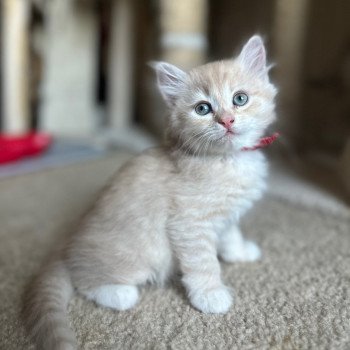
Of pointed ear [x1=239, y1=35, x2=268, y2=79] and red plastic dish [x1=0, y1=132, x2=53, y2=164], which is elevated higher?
pointed ear [x1=239, y1=35, x2=268, y2=79]

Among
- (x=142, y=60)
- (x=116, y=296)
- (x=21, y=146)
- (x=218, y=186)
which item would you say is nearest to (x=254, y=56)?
(x=218, y=186)

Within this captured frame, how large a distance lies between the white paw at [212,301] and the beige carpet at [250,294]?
15mm

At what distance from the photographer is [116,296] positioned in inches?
34.4

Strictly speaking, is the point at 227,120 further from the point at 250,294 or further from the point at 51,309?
the point at 51,309

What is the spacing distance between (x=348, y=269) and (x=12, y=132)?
2.07 m

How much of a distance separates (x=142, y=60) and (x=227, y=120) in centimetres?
205

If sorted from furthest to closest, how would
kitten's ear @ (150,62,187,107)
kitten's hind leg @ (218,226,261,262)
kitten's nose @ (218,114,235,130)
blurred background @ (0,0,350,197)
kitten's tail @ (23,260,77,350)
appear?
blurred background @ (0,0,350,197) < kitten's hind leg @ (218,226,261,262) < kitten's ear @ (150,62,187,107) < kitten's nose @ (218,114,235,130) < kitten's tail @ (23,260,77,350)

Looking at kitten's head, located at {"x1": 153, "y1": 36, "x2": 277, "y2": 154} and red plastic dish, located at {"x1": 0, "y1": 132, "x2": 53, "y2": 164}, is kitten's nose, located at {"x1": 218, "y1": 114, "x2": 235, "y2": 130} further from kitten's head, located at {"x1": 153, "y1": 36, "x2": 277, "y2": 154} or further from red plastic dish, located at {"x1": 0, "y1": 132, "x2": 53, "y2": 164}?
red plastic dish, located at {"x1": 0, "y1": 132, "x2": 53, "y2": 164}

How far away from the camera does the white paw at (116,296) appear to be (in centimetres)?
87

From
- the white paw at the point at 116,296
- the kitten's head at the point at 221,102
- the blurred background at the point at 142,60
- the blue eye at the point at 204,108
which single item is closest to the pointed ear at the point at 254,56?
the kitten's head at the point at 221,102

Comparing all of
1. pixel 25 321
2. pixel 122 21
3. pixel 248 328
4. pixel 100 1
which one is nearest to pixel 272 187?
pixel 248 328

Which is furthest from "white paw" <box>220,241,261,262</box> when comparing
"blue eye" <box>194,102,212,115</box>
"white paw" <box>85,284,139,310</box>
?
"blue eye" <box>194,102,212,115</box>

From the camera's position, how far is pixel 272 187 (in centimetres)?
156

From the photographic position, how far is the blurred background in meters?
1.96
